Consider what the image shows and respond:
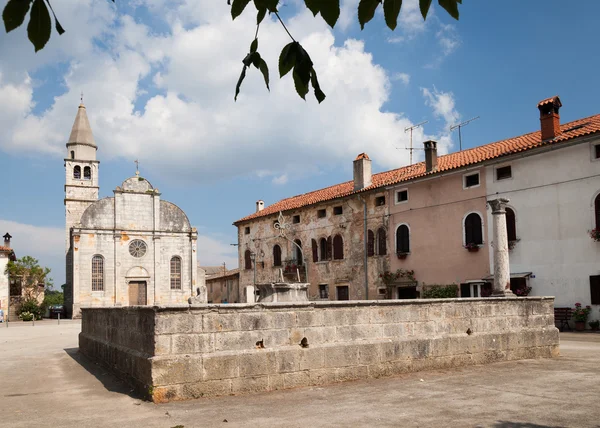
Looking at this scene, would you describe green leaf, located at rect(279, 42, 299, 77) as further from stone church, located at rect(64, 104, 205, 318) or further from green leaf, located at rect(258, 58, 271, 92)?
stone church, located at rect(64, 104, 205, 318)

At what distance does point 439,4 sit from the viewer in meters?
2.40

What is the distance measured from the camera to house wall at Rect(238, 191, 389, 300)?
94.1 feet

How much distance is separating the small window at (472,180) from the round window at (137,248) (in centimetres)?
2624

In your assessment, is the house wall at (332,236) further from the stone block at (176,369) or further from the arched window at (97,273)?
the stone block at (176,369)

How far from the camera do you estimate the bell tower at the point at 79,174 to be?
45.8 meters

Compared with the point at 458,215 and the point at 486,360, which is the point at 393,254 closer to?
the point at 458,215

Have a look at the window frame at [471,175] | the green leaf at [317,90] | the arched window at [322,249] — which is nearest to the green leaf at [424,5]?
the green leaf at [317,90]

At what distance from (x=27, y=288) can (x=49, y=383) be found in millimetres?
34031

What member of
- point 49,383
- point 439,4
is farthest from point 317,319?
point 439,4

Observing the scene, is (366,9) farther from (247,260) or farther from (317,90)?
(247,260)

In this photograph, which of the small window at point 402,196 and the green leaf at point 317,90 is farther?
the small window at point 402,196

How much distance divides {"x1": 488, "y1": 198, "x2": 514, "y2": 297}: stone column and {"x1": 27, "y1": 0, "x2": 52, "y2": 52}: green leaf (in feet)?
39.5

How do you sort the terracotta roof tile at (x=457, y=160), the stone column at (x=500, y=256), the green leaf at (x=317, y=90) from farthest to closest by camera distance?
the terracotta roof tile at (x=457, y=160), the stone column at (x=500, y=256), the green leaf at (x=317, y=90)

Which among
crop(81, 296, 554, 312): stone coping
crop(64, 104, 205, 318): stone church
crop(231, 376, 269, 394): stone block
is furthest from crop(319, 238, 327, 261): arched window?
crop(231, 376, 269, 394): stone block
